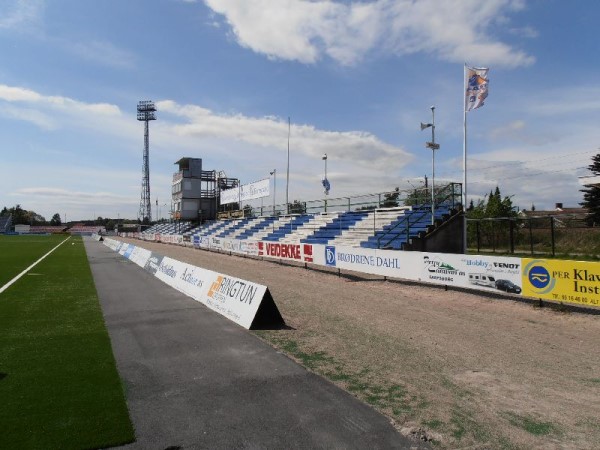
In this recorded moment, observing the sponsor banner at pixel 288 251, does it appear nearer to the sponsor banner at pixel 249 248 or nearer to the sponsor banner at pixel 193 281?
the sponsor banner at pixel 249 248

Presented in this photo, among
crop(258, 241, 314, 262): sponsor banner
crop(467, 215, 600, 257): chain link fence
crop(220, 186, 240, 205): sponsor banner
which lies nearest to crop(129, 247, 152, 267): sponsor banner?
crop(258, 241, 314, 262): sponsor banner

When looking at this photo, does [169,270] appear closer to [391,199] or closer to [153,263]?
[153,263]

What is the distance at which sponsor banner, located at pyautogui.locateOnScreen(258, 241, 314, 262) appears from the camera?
2384cm

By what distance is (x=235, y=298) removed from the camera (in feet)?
36.0

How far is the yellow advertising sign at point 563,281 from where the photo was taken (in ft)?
34.9

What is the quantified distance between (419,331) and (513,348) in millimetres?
1982

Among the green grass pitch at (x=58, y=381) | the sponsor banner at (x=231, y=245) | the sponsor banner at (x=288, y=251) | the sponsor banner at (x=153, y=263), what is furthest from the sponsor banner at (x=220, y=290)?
the sponsor banner at (x=231, y=245)

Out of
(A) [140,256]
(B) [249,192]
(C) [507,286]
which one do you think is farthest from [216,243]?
(C) [507,286]

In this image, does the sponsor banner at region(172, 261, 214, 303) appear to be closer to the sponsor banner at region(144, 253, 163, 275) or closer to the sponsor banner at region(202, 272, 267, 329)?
the sponsor banner at region(202, 272, 267, 329)

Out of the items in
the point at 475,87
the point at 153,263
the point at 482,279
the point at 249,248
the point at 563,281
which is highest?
the point at 475,87

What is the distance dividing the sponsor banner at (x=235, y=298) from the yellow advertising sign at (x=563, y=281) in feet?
25.2

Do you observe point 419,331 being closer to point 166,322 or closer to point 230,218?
point 166,322

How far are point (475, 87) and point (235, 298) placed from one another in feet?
55.2

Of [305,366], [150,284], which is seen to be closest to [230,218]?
[150,284]
